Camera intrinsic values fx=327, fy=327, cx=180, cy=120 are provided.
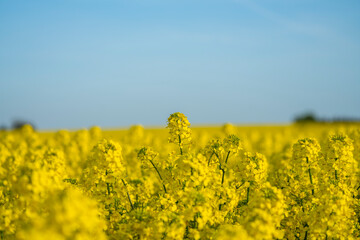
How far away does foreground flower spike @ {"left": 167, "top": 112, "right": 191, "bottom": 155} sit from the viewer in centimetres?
684

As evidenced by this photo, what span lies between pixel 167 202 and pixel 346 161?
447cm

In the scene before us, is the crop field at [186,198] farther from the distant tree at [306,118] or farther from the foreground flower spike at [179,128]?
the distant tree at [306,118]

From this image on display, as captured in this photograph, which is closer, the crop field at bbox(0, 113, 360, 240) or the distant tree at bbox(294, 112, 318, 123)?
the crop field at bbox(0, 113, 360, 240)

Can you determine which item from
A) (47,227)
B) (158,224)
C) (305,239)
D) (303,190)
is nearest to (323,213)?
(305,239)

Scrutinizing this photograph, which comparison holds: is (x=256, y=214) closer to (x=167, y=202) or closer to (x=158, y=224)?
(x=158, y=224)

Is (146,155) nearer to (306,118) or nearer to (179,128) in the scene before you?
(179,128)

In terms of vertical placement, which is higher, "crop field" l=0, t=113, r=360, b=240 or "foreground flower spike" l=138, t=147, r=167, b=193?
"foreground flower spike" l=138, t=147, r=167, b=193

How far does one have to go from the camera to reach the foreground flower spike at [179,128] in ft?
22.4

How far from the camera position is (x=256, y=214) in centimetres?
435

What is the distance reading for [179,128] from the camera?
22.5 feet

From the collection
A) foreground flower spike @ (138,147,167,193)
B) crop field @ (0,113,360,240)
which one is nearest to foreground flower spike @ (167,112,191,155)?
crop field @ (0,113,360,240)

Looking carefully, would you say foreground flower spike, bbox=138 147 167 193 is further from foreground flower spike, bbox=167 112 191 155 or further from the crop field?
foreground flower spike, bbox=167 112 191 155

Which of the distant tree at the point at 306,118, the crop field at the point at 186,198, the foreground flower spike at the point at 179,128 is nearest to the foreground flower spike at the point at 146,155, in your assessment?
the crop field at the point at 186,198

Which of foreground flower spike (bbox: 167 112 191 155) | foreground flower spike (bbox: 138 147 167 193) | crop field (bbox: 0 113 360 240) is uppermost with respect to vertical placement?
foreground flower spike (bbox: 167 112 191 155)
